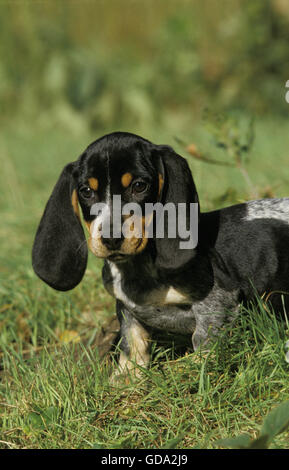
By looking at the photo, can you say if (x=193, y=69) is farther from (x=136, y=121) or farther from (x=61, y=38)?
(x=61, y=38)

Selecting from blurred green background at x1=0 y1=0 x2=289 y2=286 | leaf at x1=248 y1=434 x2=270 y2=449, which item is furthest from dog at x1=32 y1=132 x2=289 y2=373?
blurred green background at x1=0 y1=0 x2=289 y2=286

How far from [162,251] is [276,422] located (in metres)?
1.29

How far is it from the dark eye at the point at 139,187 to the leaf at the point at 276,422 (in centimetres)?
142

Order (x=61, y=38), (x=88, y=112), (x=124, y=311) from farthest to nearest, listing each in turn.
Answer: (x=61, y=38) < (x=88, y=112) < (x=124, y=311)

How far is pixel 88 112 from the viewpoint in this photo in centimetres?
1255

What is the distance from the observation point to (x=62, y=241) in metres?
3.82

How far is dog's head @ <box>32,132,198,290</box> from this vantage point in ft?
11.2

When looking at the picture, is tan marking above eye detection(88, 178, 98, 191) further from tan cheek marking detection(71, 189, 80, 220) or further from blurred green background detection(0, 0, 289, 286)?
blurred green background detection(0, 0, 289, 286)

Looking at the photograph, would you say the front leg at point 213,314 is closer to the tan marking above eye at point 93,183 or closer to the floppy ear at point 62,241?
the floppy ear at point 62,241

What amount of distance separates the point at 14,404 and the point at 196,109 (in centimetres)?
979

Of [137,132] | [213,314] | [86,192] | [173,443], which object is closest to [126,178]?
[86,192]

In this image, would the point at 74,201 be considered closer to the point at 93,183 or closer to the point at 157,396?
the point at 93,183
